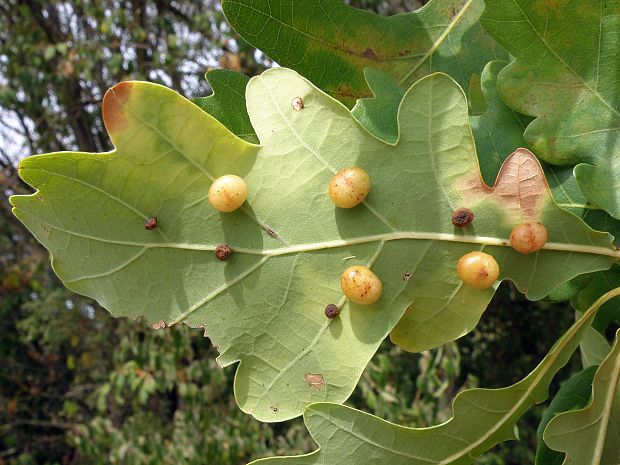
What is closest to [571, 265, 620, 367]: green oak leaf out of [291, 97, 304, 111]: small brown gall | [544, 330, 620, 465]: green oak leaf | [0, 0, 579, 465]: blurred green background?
[544, 330, 620, 465]: green oak leaf

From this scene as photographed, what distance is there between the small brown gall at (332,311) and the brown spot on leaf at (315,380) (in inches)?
3.3


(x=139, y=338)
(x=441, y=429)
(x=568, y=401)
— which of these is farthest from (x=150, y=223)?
(x=139, y=338)

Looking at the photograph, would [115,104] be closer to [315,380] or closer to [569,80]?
[315,380]

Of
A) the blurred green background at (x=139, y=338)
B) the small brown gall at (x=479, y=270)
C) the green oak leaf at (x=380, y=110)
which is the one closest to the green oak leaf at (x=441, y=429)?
the small brown gall at (x=479, y=270)

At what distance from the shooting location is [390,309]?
857 mm

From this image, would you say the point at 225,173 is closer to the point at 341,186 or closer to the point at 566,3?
the point at 341,186

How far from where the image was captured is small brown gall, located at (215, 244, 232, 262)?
0.84m

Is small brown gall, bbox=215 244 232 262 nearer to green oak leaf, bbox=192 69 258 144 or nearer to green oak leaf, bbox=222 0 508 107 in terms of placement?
green oak leaf, bbox=192 69 258 144

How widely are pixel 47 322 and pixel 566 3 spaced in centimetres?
506

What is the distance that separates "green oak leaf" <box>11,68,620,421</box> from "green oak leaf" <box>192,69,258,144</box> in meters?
0.11

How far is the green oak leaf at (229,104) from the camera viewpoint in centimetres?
96

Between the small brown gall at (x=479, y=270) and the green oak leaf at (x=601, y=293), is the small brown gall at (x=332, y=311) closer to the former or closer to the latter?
the small brown gall at (x=479, y=270)

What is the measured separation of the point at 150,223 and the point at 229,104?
0.25 m

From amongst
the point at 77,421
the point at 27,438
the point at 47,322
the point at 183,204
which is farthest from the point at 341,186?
the point at 27,438
